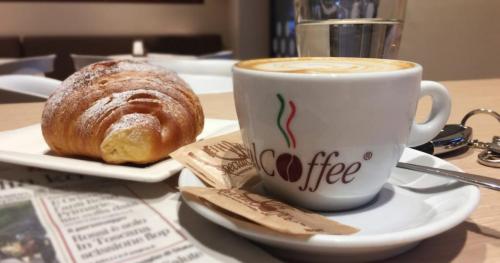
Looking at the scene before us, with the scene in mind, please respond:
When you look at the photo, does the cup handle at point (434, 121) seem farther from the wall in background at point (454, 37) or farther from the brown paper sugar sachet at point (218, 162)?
the wall in background at point (454, 37)

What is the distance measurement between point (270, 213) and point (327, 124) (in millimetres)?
69

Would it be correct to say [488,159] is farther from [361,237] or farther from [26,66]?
[26,66]

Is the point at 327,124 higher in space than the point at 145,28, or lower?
higher

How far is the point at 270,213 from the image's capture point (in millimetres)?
287

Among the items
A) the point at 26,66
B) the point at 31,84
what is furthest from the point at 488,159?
the point at 26,66

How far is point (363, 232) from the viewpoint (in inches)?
11.5

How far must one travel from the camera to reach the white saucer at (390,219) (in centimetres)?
25

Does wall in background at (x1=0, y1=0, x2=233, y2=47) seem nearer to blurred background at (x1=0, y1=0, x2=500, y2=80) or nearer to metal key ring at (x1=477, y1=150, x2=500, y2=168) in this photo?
blurred background at (x1=0, y1=0, x2=500, y2=80)

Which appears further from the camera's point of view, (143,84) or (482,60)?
(482,60)

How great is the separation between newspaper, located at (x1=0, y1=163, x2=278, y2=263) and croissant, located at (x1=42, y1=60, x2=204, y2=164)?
0.04 metres

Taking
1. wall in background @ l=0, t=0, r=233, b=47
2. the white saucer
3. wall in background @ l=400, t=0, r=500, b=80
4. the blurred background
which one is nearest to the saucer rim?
the white saucer

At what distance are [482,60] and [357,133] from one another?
170 cm

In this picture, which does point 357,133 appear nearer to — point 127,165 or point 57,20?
point 127,165

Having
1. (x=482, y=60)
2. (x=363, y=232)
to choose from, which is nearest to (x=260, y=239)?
(x=363, y=232)
